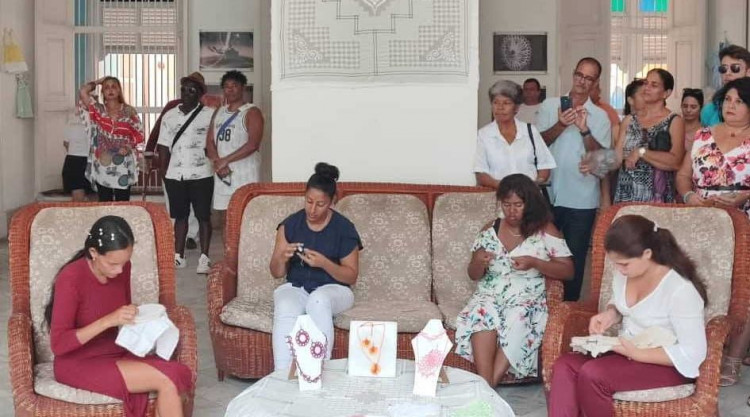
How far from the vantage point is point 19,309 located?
14.2 ft

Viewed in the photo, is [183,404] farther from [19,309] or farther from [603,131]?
[603,131]

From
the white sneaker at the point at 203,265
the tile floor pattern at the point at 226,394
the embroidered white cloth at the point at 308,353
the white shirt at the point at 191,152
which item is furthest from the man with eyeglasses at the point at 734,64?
the white sneaker at the point at 203,265

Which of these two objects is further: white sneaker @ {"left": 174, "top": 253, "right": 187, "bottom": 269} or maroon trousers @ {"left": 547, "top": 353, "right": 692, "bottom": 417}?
white sneaker @ {"left": 174, "top": 253, "right": 187, "bottom": 269}

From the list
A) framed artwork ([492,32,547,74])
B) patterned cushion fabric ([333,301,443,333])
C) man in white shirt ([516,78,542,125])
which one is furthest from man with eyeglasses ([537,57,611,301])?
framed artwork ([492,32,547,74])

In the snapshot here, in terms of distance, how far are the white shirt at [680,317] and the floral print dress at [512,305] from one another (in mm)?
1033

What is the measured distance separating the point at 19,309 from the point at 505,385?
2.35m

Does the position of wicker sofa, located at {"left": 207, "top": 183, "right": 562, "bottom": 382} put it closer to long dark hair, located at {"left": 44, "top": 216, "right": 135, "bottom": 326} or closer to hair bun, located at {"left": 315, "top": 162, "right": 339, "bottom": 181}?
hair bun, located at {"left": 315, "top": 162, "right": 339, "bottom": 181}

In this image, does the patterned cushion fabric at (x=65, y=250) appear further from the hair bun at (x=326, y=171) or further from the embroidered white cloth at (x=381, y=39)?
the embroidered white cloth at (x=381, y=39)

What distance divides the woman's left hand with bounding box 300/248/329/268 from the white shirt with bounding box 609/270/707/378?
157cm

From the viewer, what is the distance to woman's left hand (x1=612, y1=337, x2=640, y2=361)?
389cm

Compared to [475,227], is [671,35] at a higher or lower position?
higher

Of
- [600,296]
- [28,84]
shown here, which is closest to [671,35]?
[28,84]

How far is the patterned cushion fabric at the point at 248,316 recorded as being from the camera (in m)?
5.08

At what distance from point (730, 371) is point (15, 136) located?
7.90 meters
